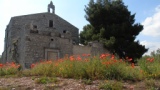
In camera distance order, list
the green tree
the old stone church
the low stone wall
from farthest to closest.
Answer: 1. the green tree
2. the low stone wall
3. the old stone church

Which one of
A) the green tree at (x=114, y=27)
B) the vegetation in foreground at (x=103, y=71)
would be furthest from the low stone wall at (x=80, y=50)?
the vegetation in foreground at (x=103, y=71)

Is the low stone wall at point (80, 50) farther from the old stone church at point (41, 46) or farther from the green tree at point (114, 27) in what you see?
the green tree at point (114, 27)

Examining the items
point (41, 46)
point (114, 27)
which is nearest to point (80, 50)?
point (41, 46)

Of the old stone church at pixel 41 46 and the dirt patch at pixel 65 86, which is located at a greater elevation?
the old stone church at pixel 41 46

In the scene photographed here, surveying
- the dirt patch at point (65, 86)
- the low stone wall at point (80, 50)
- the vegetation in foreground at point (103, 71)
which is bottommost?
the dirt patch at point (65, 86)

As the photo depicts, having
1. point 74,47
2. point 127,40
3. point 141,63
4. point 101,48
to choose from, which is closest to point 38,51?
point 74,47

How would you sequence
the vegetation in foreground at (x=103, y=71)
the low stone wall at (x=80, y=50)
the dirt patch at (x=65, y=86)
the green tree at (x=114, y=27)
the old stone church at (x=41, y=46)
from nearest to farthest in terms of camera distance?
the dirt patch at (x=65, y=86), the vegetation in foreground at (x=103, y=71), the old stone church at (x=41, y=46), the low stone wall at (x=80, y=50), the green tree at (x=114, y=27)

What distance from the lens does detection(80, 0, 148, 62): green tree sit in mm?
23875

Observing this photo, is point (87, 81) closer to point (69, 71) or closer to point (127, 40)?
point (69, 71)

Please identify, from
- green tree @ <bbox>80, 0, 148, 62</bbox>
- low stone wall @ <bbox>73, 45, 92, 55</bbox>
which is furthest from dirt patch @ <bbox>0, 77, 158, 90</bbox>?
green tree @ <bbox>80, 0, 148, 62</bbox>

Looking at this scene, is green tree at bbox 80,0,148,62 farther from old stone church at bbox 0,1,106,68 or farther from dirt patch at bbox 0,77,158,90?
dirt patch at bbox 0,77,158,90

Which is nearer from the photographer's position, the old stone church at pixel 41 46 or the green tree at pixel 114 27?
the old stone church at pixel 41 46

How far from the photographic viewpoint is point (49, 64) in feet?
27.1

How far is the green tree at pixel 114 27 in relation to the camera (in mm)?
23875
